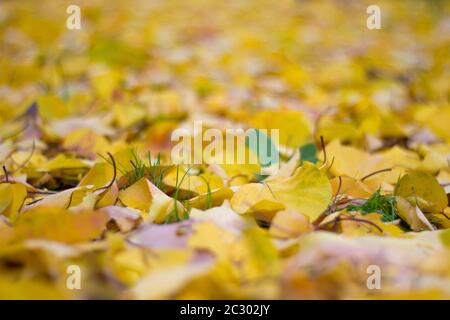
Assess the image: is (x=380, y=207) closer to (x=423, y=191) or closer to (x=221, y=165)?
(x=423, y=191)

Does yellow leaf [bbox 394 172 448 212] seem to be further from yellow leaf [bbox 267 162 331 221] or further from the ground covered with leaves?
yellow leaf [bbox 267 162 331 221]

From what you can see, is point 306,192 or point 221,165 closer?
point 306,192

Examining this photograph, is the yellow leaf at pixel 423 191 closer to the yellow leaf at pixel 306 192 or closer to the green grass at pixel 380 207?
the green grass at pixel 380 207

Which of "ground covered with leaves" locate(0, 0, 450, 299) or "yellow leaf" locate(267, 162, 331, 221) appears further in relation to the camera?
"yellow leaf" locate(267, 162, 331, 221)

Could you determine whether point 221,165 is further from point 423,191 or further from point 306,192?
point 423,191

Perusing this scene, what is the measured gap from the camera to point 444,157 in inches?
48.9

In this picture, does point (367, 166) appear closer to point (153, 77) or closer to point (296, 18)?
point (153, 77)

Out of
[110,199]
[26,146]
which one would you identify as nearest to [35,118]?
[26,146]

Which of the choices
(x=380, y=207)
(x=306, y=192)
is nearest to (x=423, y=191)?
(x=380, y=207)

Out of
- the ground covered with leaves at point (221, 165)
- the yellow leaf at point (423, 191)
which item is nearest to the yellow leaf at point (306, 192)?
the ground covered with leaves at point (221, 165)

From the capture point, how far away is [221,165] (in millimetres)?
1115

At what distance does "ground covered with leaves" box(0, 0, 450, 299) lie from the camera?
0.70 metres

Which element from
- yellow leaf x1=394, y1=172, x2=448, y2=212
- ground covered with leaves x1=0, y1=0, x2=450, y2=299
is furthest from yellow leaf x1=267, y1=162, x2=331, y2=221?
yellow leaf x1=394, y1=172, x2=448, y2=212

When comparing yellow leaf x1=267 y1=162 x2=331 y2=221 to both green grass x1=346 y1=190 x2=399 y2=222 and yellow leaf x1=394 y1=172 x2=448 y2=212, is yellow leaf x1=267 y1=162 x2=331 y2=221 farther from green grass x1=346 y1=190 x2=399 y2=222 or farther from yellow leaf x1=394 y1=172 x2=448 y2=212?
yellow leaf x1=394 y1=172 x2=448 y2=212
